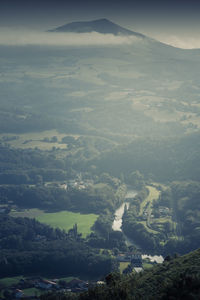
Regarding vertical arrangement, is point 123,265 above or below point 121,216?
above

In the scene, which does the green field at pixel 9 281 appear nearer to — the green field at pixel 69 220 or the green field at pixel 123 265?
the green field at pixel 123 265

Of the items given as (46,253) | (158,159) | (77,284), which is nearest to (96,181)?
(158,159)

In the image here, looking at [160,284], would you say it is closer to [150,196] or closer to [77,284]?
[77,284]

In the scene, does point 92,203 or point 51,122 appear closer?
point 92,203

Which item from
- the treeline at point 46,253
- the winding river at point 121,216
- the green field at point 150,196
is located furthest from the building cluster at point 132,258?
the green field at point 150,196

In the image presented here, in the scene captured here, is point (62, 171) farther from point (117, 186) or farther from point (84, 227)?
point (84, 227)

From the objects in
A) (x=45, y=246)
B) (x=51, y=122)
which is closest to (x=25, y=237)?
(x=45, y=246)
